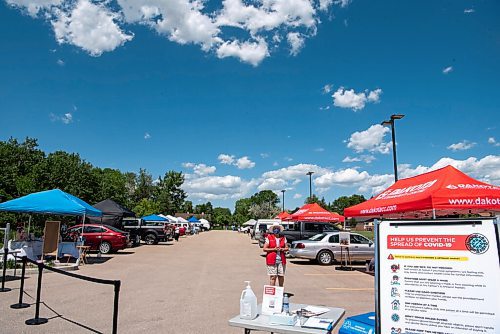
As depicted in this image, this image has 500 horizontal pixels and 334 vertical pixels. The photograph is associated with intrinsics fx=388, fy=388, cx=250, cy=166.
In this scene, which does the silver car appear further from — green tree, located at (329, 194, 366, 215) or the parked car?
green tree, located at (329, 194, 366, 215)

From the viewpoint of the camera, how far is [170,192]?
95438 mm

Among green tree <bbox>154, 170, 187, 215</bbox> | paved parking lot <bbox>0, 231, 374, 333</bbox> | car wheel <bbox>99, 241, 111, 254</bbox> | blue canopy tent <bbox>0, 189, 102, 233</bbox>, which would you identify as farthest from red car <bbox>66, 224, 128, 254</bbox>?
green tree <bbox>154, 170, 187, 215</bbox>

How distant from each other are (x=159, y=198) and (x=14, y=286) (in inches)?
3234

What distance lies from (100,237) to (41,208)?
654cm

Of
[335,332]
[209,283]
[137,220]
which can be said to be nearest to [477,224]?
[335,332]

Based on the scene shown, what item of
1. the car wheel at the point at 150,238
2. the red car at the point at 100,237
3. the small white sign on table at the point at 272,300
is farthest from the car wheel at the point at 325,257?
the car wheel at the point at 150,238

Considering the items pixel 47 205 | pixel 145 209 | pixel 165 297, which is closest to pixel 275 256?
pixel 165 297

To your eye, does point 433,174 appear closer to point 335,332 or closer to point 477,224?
point 335,332

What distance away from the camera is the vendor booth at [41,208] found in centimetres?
1507

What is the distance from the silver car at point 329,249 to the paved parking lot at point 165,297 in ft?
7.86

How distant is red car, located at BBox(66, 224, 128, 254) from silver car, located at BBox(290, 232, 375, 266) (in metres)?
9.99

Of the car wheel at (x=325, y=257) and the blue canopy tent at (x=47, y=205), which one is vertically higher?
the blue canopy tent at (x=47, y=205)

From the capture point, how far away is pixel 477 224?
3.24m

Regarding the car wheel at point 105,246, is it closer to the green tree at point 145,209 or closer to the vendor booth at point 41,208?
the vendor booth at point 41,208
